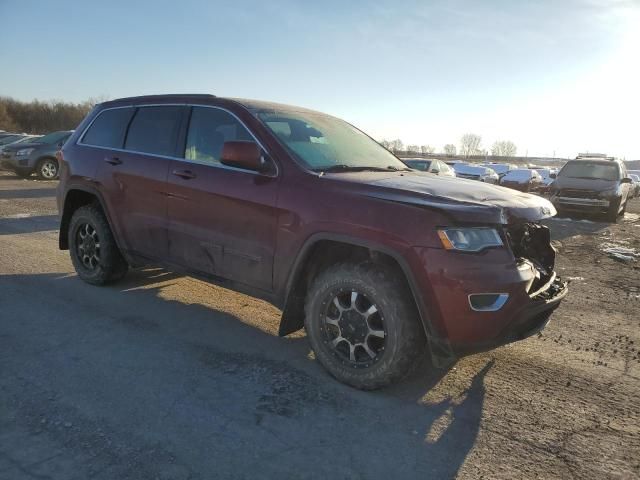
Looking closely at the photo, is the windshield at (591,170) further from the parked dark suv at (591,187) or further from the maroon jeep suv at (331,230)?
the maroon jeep suv at (331,230)

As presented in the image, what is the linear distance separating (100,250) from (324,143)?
268cm

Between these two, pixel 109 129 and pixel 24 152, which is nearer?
pixel 109 129

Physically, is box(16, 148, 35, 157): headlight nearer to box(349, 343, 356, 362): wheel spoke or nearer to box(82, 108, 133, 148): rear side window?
box(82, 108, 133, 148): rear side window

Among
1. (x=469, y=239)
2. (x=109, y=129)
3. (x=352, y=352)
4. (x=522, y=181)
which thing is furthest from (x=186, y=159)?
(x=522, y=181)

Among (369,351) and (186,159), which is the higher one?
(186,159)

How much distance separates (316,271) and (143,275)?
299 cm

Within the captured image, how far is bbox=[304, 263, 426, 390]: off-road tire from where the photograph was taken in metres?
2.97

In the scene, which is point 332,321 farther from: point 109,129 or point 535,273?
point 109,129

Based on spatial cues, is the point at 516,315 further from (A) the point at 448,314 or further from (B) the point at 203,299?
(B) the point at 203,299

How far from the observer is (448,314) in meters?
2.81

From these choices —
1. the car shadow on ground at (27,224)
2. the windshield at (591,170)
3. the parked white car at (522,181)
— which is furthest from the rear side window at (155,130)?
the parked white car at (522,181)

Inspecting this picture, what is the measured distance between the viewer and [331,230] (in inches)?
124

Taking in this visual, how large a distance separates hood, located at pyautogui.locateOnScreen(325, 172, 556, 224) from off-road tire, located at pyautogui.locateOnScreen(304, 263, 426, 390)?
0.50m

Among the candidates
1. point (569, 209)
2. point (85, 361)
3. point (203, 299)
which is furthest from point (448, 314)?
point (569, 209)
